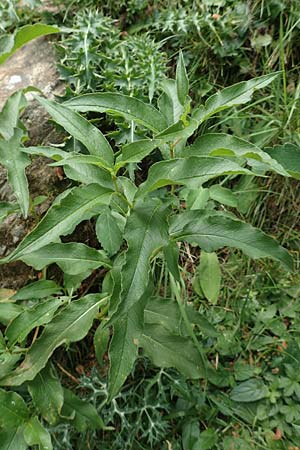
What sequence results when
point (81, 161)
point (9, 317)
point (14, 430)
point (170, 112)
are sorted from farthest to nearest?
1. point (9, 317)
2. point (14, 430)
3. point (170, 112)
4. point (81, 161)

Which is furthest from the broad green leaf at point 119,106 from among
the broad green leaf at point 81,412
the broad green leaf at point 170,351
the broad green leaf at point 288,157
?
the broad green leaf at point 81,412

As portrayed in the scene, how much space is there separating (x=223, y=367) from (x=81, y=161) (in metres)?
1.15

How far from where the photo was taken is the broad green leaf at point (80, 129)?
1370 millimetres

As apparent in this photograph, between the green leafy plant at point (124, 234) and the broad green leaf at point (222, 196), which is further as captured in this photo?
the broad green leaf at point (222, 196)

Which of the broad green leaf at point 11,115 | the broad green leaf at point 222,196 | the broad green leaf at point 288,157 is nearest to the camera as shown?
the broad green leaf at point 288,157

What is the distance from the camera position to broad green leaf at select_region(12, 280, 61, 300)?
5.82ft

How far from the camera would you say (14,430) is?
1.60 m

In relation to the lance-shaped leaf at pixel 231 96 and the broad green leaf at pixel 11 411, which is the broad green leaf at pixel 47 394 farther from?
the lance-shaped leaf at pixel 231 96

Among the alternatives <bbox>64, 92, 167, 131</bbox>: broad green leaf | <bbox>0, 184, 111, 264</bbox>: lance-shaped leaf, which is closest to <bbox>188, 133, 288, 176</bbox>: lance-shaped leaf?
<bbox>64, 92, 167, 131</bbox>: broad green leaf

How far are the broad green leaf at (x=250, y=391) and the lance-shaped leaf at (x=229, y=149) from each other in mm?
982

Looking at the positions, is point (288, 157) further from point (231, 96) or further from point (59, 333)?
point (59, 333)

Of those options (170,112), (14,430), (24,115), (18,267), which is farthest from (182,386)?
(24,115)

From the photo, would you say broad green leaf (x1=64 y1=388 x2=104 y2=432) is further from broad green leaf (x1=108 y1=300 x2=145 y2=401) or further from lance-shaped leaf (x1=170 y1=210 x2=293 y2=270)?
lance-shaped leaf (x1=170 y1=210 x2=293 y2=270)

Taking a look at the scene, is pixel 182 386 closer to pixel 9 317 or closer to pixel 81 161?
pixel 9 317
